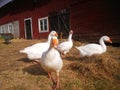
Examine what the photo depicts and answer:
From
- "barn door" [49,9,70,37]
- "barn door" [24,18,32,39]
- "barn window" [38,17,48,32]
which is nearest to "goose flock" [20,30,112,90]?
"barn door" [49,9,70,37]

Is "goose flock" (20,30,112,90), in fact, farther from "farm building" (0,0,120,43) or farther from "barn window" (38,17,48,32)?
"barn window" (38,17,48,32)

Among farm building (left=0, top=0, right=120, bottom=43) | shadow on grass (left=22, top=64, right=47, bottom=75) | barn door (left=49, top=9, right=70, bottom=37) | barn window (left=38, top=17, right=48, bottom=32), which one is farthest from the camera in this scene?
barn window (left=38, top=17, right=48, bottom=32)

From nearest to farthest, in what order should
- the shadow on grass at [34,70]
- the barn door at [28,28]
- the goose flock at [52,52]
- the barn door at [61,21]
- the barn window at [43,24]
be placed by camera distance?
the goose flock at [52,52], the shadow on grass at [34,70], the barn door at [61,21], the barn window at [43,24], the barn door at [28,28]

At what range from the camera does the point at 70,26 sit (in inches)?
766

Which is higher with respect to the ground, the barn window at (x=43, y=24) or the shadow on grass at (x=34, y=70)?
the barn window at (x=43, y=24)

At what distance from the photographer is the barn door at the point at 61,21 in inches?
787

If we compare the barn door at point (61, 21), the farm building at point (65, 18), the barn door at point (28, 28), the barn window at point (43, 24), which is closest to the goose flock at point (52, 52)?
the farm building at point (65, 18)

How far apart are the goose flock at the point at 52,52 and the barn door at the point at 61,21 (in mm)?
8668

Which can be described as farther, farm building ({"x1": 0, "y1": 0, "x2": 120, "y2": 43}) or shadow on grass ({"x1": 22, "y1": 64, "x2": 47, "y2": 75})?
farm building ({"x1": 0, "y1": 0, "x2": 120, "y2": 43})

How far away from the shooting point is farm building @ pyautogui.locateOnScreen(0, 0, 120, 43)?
1538 cm

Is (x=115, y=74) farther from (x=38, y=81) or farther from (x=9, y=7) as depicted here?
(x=9, y=7)

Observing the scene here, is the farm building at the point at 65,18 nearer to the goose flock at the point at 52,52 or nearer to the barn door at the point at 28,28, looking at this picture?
the barn door at the point at 28,28

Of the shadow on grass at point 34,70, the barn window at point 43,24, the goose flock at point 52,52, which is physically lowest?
the shadow on grass at point 34,70

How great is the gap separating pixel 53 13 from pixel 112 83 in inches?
A: 609
